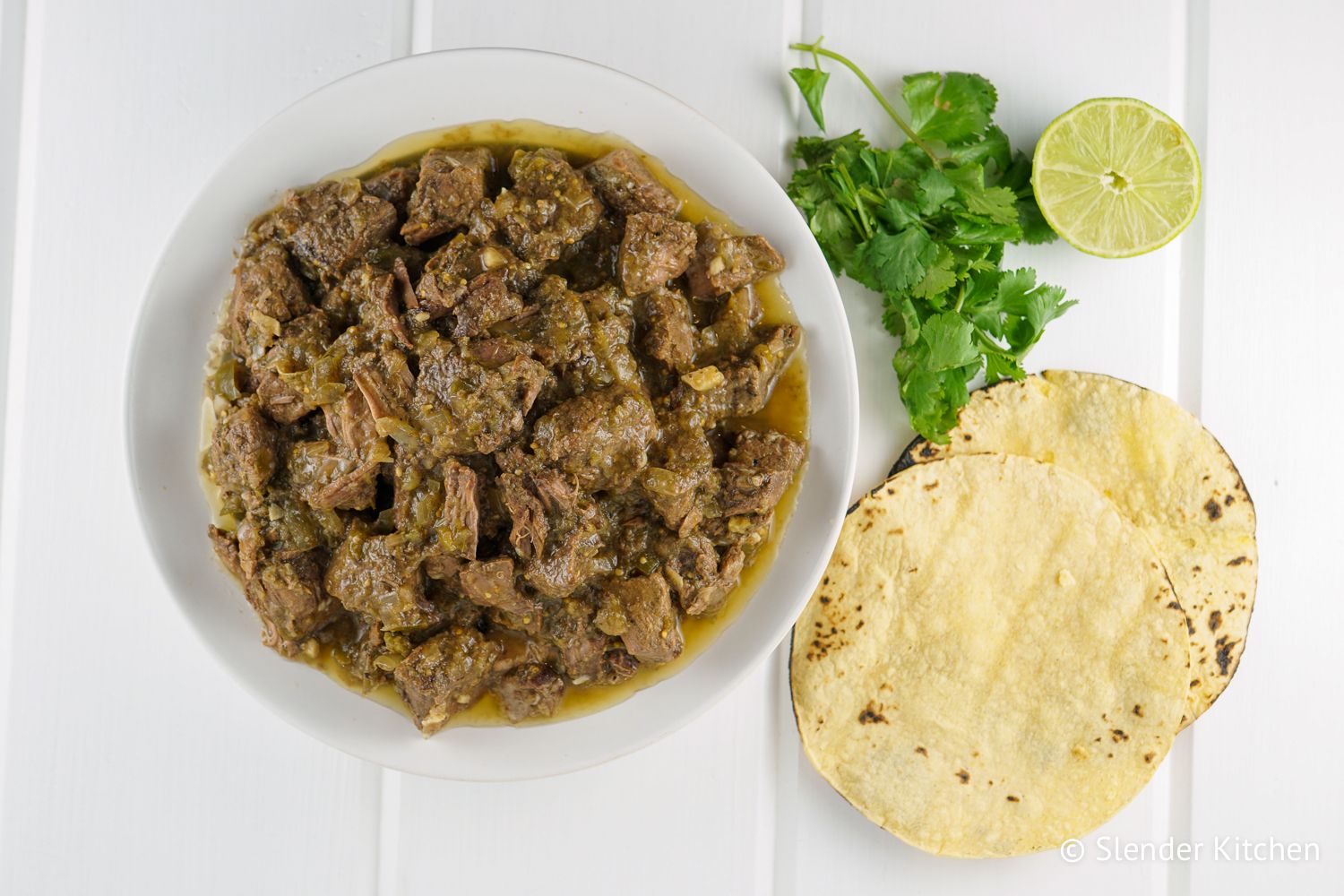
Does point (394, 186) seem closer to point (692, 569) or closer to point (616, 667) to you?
point (692, 569)

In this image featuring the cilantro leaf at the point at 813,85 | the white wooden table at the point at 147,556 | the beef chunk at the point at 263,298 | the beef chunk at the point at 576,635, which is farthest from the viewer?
the white wooden table at the point at 147,556

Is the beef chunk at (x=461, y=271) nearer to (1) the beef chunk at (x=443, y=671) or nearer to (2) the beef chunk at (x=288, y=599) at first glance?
(2) the beef chunk at (x=288, y=599)

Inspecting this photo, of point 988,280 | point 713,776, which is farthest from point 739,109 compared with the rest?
point 713,776

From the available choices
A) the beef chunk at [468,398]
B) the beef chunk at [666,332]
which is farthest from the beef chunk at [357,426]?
the beef chunk at [666,332]

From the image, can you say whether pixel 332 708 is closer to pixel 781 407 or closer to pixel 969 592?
pixel 781 407

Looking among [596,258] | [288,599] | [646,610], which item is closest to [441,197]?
[596,258]

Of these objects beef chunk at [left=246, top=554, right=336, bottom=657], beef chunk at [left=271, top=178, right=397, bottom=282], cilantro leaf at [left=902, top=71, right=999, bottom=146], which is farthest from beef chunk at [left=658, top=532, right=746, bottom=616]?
cilantro leaf at [left=902, top=71, right=999, bottom=146]
